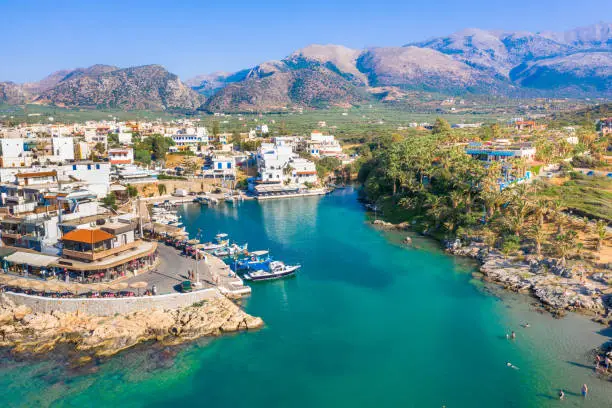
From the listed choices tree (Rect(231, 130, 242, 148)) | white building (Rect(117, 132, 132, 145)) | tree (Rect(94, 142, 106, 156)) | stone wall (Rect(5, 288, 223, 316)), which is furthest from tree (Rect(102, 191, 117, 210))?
tree (Rect(231, 130, 242, 148))

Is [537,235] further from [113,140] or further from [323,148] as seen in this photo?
[113,140]

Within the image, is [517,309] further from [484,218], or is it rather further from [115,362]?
[115,362]

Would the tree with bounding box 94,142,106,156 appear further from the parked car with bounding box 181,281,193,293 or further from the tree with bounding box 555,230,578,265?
the tree with bounding box 555,230,578,265

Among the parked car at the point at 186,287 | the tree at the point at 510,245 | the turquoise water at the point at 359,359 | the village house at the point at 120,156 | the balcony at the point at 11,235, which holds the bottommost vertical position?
the turquoise water at the point at 359,359

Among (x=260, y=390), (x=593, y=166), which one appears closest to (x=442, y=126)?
(x=593, y=166)

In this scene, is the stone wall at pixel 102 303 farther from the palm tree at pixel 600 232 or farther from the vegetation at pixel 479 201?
the palm tree at pixel 600 232

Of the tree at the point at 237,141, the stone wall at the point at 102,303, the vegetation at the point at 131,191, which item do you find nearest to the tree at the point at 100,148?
the vegetation at the point at 131,191
